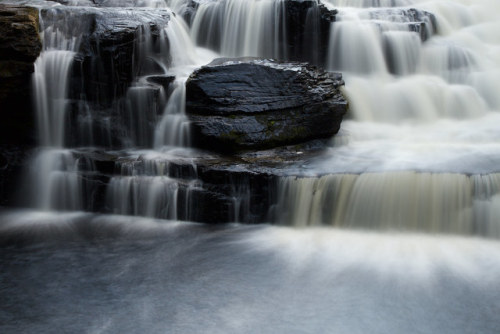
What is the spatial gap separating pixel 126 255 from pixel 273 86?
3.75m

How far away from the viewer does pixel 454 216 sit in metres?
5.93

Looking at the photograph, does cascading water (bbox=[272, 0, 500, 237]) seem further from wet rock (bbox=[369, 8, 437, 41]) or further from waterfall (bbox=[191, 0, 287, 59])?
waterfall (bbox=[191, 0, 287, 59])

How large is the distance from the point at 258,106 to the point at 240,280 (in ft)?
11.0

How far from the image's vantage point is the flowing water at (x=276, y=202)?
14.9ft

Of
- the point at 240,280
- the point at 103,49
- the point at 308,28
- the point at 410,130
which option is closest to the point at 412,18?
the point at 308,28

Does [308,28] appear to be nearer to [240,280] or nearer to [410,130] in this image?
[410,130]

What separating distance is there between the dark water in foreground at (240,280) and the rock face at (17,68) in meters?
1.88

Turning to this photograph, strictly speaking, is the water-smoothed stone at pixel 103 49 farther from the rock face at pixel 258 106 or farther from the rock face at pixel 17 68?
the rock face at pixel 258 106

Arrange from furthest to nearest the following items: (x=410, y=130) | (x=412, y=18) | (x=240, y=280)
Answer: (x=412, y=18), (x=410, y=130), (x=240, y=280)

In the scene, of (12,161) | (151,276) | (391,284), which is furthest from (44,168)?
(391,284)

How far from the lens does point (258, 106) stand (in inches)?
297

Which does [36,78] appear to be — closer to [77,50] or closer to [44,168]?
[77,50]

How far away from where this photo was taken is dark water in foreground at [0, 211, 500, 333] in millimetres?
4289

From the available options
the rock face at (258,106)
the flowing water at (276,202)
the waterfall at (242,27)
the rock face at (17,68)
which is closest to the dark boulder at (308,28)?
the flowing water at (276,202)
